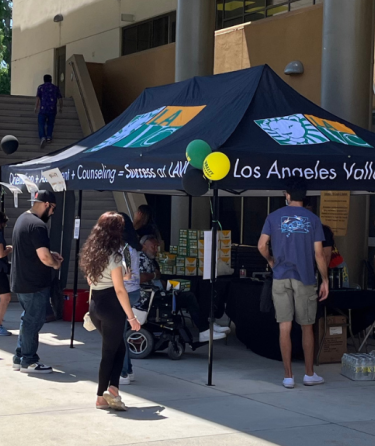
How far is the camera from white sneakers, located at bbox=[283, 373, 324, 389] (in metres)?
8.21

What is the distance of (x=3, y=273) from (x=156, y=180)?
3082 mm

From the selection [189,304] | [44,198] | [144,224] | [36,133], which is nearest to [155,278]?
[189,304]

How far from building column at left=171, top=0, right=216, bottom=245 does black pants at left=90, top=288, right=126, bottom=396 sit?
9522 millimetres

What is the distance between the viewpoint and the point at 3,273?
1039cm

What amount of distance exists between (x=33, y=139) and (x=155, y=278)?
1003 centimetres

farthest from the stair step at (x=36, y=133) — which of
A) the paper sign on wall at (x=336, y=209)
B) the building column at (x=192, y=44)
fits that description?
the paper sign on wall at (x=336, y=209)

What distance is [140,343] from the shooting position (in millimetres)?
9609

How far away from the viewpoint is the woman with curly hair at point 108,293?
6.90 m

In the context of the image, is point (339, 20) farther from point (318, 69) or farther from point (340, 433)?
point (340, 433)

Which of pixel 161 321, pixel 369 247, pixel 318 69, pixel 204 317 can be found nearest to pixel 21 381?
pixel 161 321

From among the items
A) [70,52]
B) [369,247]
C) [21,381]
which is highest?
[70,52]

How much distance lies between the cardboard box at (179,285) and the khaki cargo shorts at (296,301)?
5.71 ft

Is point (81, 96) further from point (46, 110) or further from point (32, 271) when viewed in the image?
point (32, 271)

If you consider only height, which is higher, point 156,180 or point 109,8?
point 109,8
